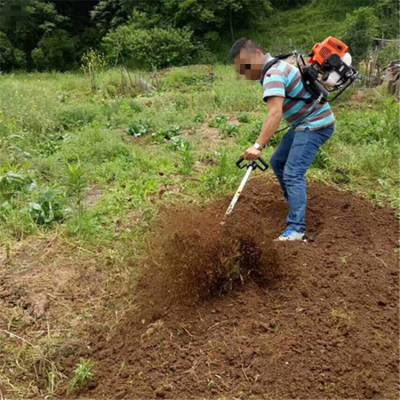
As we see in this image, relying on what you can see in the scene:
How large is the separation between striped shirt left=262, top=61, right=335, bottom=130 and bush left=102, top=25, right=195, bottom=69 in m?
17.0

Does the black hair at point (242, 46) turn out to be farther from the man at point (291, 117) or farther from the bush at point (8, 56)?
the bush at point (8, 56)

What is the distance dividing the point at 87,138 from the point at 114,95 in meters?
4.98

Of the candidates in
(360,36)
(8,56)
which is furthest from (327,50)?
(8,56)

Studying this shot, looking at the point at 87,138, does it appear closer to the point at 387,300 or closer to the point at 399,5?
the point at 387,300

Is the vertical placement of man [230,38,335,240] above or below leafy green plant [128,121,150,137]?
above

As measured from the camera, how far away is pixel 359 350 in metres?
2.68

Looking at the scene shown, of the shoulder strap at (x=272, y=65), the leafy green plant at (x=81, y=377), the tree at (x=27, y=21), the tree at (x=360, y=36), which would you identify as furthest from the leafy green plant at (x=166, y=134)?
the tree at (x=27, y=21)

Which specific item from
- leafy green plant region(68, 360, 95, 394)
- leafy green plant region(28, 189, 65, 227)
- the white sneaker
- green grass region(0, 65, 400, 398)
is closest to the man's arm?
the white sneaker

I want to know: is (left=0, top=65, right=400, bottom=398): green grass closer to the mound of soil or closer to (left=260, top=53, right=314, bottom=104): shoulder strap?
the mound of soil

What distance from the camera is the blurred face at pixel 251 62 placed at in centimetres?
366

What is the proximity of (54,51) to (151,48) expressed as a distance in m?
5.35

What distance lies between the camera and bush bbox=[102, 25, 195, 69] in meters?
20.4

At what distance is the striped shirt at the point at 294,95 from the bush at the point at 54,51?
69.1ft

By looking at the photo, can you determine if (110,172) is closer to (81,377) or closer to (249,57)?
(249,57)
